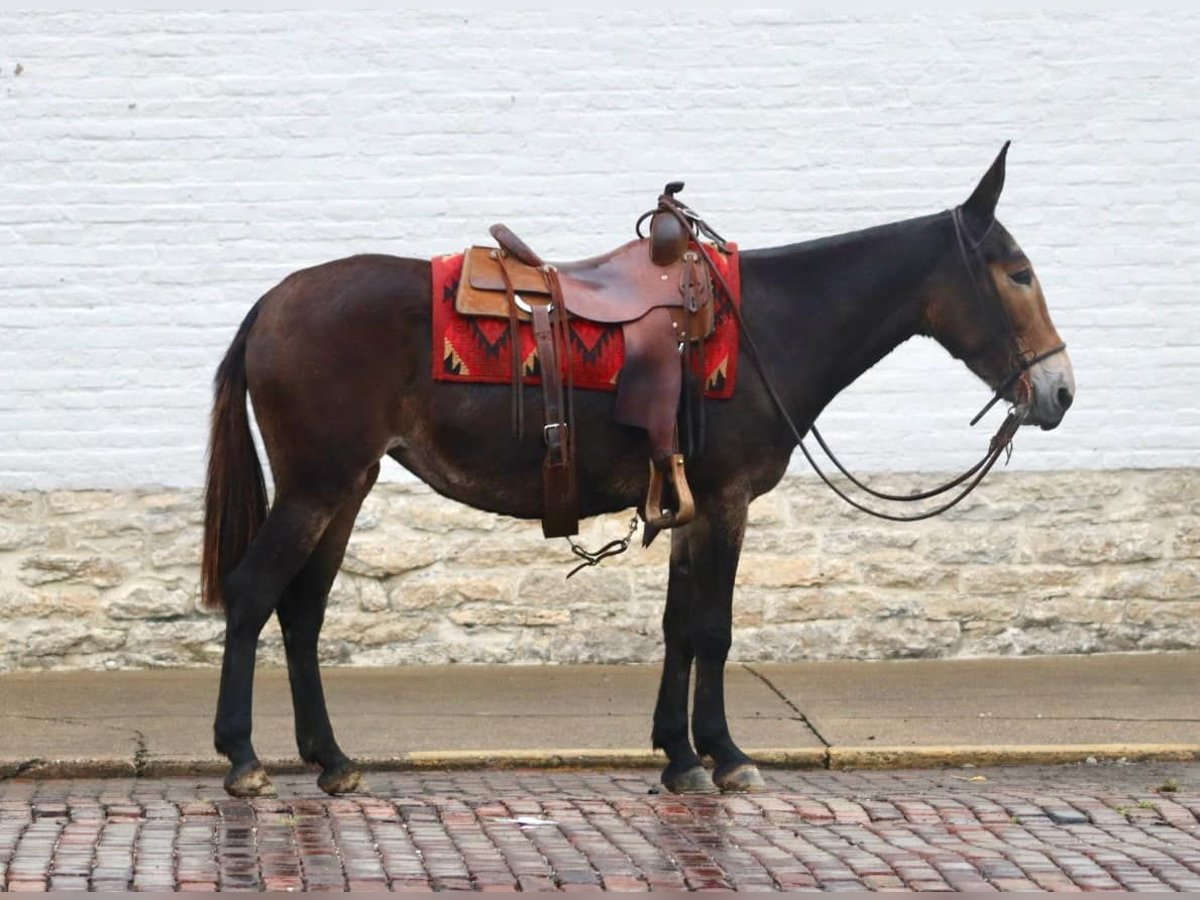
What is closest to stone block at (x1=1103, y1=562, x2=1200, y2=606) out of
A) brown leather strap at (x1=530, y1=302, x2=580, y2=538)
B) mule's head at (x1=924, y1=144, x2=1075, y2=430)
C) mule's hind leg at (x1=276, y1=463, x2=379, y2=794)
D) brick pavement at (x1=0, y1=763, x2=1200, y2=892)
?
brick pavement at (x1=0, y1=763, x2=1200, y2=892)

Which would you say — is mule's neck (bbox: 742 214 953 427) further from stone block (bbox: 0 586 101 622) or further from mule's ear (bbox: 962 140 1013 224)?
stone block (bbox: 0 586 101 622)

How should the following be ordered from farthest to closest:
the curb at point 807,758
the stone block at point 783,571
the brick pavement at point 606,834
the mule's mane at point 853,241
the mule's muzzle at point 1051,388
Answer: the stone block at point 783,571, the curb at point 807,758, the mule's mane at point 853,241, the mule's muzzle at point 1051,388, the brick pavement at point 606,834

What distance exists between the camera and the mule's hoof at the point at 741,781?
7820mm

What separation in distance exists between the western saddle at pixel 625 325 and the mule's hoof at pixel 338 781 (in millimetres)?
1105

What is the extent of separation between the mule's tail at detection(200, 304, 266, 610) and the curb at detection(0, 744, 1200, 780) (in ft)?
2.92

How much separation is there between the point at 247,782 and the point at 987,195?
3.33m

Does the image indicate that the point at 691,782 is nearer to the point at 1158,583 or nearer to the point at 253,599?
the point at 253,599

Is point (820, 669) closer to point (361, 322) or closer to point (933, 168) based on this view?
point (933, 168)

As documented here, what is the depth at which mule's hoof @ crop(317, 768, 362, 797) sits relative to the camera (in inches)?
306

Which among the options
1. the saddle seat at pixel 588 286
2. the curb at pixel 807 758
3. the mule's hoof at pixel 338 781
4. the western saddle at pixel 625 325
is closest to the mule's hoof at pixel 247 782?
the mule's hoof at pixel 338 781

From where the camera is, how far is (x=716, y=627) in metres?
7.90

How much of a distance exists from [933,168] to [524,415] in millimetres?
4180

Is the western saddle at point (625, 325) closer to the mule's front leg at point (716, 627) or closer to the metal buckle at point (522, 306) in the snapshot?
the metal buckle at point (522, 306)

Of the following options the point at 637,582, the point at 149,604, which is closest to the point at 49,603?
the point at 149,604
